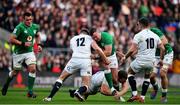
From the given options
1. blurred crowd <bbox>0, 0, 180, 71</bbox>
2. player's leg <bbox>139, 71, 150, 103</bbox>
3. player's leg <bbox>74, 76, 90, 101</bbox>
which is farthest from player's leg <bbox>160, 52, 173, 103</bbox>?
blurred crowd <bbox>0, 0, 180, 71</bbox>

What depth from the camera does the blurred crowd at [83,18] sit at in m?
35.8

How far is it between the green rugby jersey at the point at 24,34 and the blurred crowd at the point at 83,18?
36.2ft

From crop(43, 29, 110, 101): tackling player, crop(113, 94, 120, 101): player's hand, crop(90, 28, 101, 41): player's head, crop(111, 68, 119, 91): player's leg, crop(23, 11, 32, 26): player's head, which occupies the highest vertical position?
crop(23, 11, 32, 26): player's head

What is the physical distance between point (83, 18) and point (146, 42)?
16073 millimetres

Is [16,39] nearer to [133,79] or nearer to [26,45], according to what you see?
[26,45]

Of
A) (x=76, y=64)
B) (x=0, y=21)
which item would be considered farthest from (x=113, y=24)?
(x=76, y=64)

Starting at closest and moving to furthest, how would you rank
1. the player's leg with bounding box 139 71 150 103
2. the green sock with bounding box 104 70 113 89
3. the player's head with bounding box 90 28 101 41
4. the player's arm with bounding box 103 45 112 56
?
1. the player's leg with bounding box 139 71 150 103
2. the player's head with bounding box 90 28 101 41
3. the green sock with bounding box 104 70 113 89
4. the player's arm with bounding box 103 45 112 56

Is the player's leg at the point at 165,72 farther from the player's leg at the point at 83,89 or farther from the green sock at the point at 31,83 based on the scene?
the green sock at the point at 31,83

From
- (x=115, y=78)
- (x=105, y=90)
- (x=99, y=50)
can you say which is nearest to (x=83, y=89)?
(x=99, y=50)

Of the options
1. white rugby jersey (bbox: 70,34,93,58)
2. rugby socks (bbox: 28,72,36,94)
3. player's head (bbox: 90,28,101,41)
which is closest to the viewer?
white rugby jersey (bbox: 70,34,93,58)

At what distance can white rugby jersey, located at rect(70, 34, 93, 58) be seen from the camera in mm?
21141

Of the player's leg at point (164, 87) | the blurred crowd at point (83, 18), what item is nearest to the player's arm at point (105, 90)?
the player's leg at point (164, 87)

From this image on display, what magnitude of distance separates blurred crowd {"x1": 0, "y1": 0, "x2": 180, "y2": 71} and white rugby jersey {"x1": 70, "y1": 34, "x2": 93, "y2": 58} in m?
13.6

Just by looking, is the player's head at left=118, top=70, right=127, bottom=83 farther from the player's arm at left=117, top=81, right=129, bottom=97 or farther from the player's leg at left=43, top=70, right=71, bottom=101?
the player's leg at left=43, top=70, right=71, bottom=101
